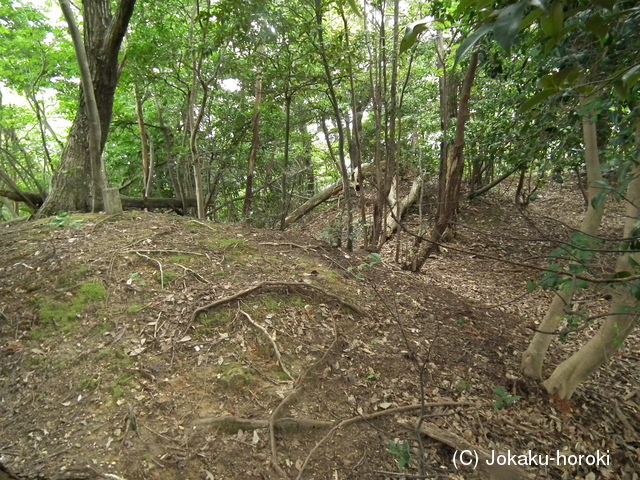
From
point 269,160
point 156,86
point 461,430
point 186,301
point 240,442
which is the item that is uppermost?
point 156,86

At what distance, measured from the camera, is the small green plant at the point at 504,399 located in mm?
2922

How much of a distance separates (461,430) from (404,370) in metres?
0.64

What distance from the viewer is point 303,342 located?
3199mm

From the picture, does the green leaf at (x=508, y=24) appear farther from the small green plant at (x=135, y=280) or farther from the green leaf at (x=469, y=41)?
the small green plant at (x=135, y=280)

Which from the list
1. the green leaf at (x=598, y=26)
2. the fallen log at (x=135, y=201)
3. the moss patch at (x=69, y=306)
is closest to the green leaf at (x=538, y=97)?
the green leaf at (x=598, y=26)

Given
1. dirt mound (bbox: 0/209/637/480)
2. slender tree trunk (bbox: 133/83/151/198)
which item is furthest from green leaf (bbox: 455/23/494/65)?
slender tree trunk (bbox: 133/83/151/198)

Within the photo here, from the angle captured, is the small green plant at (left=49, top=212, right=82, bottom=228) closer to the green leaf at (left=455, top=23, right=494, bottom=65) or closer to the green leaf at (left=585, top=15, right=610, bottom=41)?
the green leaf at (left=455, top=23, right=494, bottom=65)

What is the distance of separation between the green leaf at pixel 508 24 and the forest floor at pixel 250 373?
1251 millimetres

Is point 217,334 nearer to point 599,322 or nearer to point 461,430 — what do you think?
point 461,430

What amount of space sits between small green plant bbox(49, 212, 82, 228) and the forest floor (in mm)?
27

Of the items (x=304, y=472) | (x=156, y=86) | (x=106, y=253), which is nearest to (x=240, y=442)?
(x=304, y=472)

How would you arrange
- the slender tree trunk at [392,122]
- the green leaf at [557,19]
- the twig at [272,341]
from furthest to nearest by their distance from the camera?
the slender tree trunk at [392,122], the twig at [272,341], the green leaf at [557,19]

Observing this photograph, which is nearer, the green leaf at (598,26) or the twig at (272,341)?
the green leaf at (598,26)

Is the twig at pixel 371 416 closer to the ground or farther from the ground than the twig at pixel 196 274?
closer to the ground
